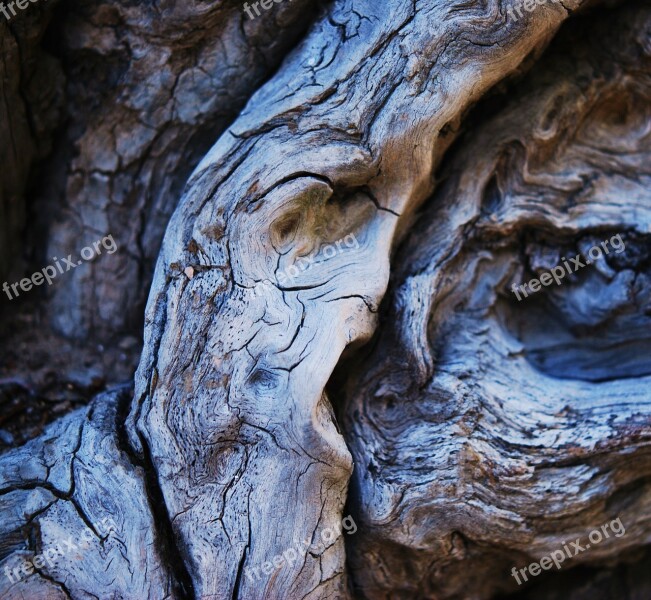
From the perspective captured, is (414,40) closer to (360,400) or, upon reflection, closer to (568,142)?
(568,142)

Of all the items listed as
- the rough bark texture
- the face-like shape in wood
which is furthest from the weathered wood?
the face-like shape in wood

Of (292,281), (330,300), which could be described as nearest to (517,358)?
(330,300)

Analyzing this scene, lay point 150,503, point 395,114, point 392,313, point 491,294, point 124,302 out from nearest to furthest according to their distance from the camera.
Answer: point 150,503, point 395,114, point 392,313, point 491,294, point 124,302

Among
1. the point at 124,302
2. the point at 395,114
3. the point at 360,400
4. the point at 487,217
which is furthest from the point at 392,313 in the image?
the point at 124,302

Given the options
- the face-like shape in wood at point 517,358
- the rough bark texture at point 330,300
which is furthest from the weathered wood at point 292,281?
the face-like shape in wood at point 517,358

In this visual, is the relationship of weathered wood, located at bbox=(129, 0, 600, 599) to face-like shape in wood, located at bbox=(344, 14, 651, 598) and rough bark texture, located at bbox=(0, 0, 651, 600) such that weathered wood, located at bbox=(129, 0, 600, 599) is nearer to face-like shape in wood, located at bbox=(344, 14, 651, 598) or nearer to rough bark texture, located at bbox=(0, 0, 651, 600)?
rough bark texture, located at bbox=(0, 0, 651, 600)

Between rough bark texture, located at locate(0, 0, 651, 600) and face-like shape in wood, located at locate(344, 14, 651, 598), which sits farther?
face-like shape in wood, located at locate(344, 14, 651, 598)

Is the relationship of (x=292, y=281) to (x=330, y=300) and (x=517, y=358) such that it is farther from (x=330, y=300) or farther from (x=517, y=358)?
(x=517, y=358)

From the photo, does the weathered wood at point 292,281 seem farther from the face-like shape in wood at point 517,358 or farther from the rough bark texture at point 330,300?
the face-like shape in wood at point 517,358
